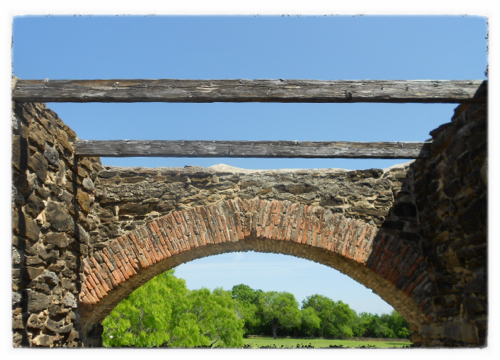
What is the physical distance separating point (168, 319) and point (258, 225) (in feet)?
42.4

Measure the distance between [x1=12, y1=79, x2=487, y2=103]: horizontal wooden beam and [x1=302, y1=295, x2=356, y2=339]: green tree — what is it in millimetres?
53483

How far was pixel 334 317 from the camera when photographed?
52.4 metres

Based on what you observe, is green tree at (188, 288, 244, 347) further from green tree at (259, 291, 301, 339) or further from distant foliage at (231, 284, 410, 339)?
green tree at (259, 291, 301, 339)

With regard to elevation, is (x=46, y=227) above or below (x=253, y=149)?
below

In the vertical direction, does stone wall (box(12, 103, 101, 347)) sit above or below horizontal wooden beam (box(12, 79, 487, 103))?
below

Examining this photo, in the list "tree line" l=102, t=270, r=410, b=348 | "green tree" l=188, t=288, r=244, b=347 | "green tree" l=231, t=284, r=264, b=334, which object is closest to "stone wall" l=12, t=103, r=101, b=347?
"tree line" l=102, t=270, r=410, b=348

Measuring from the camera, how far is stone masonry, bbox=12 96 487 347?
354cm

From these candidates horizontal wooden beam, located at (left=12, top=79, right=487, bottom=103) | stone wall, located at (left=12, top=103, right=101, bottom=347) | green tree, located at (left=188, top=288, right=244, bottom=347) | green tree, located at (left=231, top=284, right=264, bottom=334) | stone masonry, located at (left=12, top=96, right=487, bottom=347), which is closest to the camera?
stone wall, located at (left=12, top=103, right=101, bottom=347)

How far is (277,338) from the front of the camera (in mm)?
48594

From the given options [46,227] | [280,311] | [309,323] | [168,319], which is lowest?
[309,323]

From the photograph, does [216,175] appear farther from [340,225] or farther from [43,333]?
[43,333]

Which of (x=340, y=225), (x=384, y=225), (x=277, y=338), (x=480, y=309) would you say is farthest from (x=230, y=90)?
(x=277, y=338)

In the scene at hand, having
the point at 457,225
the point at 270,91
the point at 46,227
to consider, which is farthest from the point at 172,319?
the point at 270,91

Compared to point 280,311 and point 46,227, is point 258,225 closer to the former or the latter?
point 46,227
